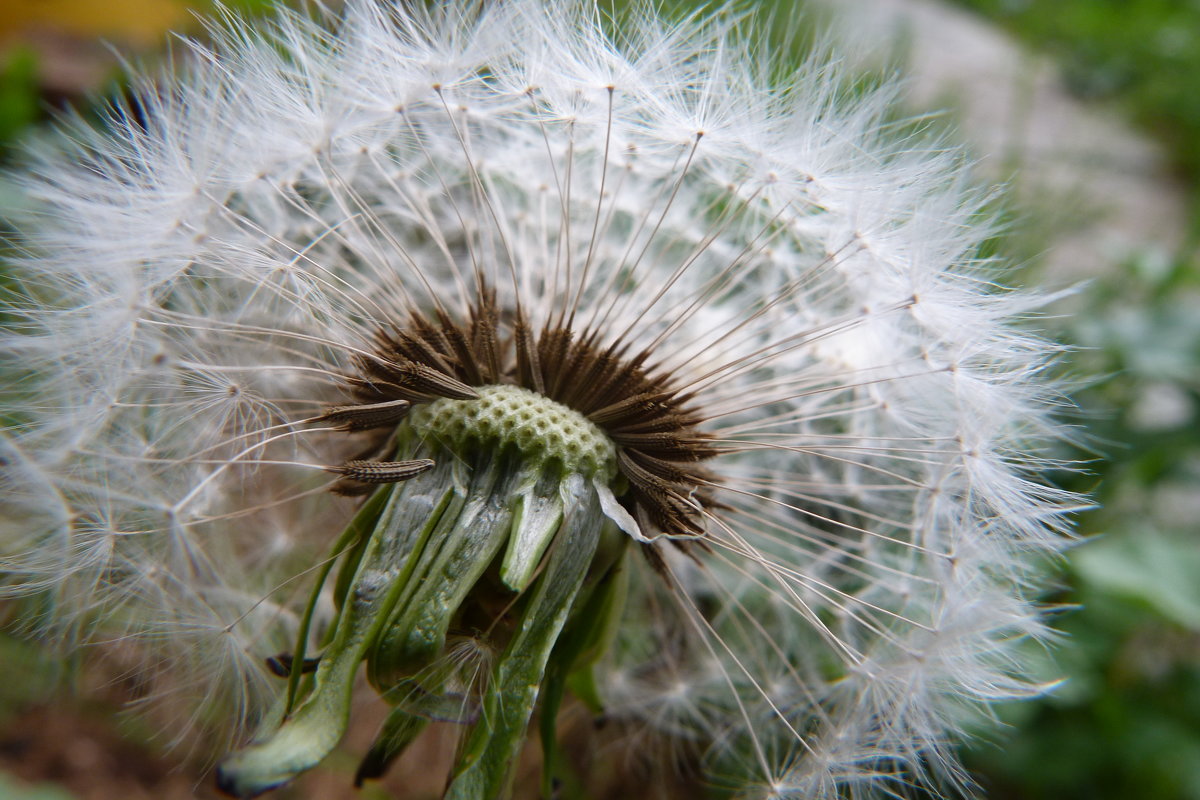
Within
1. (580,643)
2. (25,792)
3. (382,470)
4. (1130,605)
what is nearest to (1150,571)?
(1130,605)

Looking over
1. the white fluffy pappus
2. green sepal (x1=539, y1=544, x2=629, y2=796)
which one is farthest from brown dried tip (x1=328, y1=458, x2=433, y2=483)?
green sepal (x1=539, y1=544, x2=629, y2=796)

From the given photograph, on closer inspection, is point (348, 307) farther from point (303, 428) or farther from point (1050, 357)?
point (1050, 357)

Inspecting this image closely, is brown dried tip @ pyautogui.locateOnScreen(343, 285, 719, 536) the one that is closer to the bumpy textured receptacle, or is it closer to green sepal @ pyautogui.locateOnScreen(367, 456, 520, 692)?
the bumpy textured receptacle

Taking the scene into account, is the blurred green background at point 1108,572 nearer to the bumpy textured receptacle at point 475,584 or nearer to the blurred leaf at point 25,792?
the blurred leaf at point 25,792

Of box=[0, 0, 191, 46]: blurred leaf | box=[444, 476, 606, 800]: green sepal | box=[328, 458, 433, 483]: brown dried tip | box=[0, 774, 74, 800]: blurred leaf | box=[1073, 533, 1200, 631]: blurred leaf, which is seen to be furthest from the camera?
box=[0, 0, 191, 46]: blurred leaf

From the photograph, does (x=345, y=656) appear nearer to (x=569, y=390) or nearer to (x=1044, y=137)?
(x=569, y=390)

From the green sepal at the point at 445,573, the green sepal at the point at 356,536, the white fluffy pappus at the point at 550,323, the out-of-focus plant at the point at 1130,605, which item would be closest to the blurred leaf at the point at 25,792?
the white fluffy pappus at the point at 550,323
